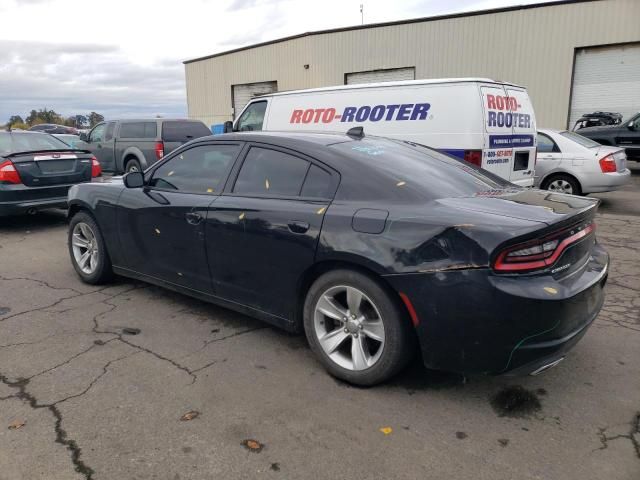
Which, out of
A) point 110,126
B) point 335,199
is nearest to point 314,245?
point 335,199

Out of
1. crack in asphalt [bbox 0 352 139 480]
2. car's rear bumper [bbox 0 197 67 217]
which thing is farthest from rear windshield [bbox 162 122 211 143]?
crack in asphalt [bbox 0 352 139 480]

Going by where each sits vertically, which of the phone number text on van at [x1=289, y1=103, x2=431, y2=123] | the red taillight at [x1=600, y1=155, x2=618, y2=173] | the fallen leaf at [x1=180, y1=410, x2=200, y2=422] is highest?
the phone number text on van at [x1=289, y1=103, x2=431, y2=123]

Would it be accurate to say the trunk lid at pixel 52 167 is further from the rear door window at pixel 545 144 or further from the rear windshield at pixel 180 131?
the rear door window at pixel 545 144

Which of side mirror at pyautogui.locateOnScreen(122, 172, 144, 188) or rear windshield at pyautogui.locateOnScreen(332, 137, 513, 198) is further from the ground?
rear windshield at pyautogui.locateOnScreen(332, 137, 513, 198)


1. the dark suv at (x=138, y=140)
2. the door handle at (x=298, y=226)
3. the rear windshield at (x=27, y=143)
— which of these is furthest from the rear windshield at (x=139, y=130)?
the door handle at (x=298, y=226)

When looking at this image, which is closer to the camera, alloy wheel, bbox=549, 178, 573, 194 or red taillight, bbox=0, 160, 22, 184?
red taillight, bbox=0, 160, 22, 184

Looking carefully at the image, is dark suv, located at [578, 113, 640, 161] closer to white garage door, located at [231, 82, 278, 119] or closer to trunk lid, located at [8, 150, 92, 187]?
trunk lid, located at [8, 150, 92, 187]

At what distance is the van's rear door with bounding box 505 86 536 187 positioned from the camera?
7.82 m

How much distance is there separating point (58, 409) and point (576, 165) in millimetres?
9111

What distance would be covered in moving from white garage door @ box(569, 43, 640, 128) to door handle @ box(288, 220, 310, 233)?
1810 cm

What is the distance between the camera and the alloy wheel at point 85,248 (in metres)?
5.16

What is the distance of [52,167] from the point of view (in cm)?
798

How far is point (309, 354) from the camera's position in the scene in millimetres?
3689

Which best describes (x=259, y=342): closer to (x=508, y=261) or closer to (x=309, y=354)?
(x=309, y=354)
